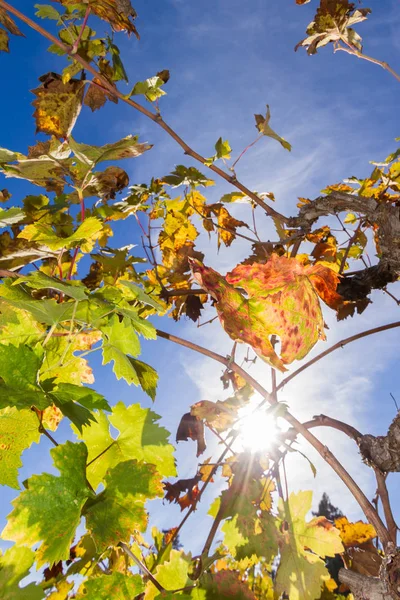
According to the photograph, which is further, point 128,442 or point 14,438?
point 128,442

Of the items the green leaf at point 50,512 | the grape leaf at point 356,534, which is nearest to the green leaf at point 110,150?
the green leaf at point 50,512

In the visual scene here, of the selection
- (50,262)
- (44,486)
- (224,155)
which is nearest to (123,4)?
(224,155)

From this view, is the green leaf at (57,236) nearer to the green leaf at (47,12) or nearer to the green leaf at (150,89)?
the green leaf at (150,89)

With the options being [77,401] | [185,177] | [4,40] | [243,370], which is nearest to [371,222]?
[243,370]

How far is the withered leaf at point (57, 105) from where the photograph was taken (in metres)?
1.68

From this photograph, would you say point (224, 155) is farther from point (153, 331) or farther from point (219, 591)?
point (219, 591)

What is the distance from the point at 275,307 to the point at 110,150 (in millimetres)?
689

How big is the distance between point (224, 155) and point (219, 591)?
5.28ft

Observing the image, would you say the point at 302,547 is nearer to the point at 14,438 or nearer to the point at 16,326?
the point at 14,438

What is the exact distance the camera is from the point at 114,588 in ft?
3.28

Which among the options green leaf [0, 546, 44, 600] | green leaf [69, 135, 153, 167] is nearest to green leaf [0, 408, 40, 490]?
green leaf [0, 546, 44, 600]

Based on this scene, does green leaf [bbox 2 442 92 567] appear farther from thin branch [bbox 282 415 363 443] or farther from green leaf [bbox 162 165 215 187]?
green leaf [bbox 162 165 215 187]

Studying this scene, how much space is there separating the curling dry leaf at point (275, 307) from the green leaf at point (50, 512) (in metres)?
0.55

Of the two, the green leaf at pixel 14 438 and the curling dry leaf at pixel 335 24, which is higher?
the curling dry leaf at pixel 335 24
